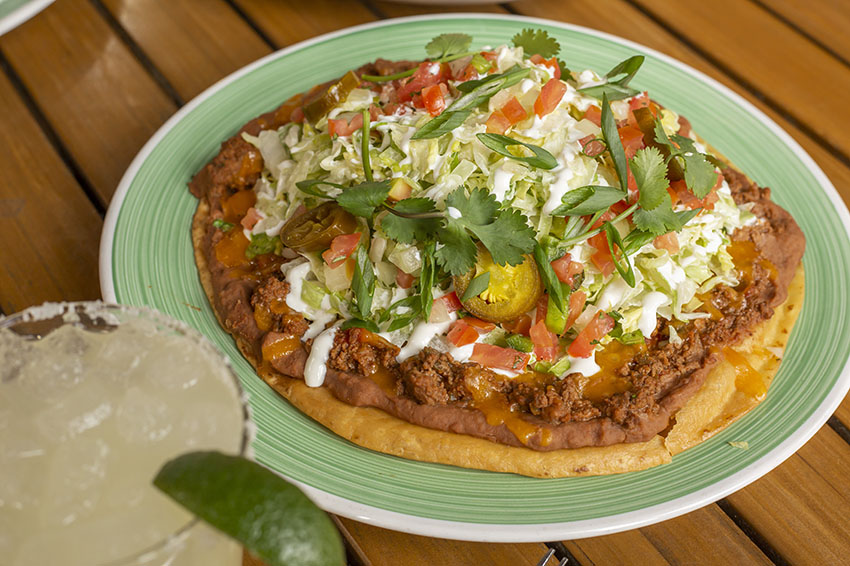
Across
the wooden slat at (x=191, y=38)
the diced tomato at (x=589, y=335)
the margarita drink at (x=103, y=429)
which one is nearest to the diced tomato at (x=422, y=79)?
the diced tomato at (x=589, y=335)

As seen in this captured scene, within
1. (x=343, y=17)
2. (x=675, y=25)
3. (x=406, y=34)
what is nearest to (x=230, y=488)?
(x=406, y=34)

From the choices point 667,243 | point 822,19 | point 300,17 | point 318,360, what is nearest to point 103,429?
point 318,360

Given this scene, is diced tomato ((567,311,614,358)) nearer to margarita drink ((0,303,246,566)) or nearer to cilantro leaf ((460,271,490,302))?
cilantro leaf ((460,271,490,302))

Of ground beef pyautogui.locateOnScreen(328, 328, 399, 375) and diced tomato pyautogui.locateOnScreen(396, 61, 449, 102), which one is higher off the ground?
diced tomato pyautogui.locateOnScreen(396, 61, 449, 102)

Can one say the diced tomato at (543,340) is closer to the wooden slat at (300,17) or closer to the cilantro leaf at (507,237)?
the cilantro leaf at (507,237)

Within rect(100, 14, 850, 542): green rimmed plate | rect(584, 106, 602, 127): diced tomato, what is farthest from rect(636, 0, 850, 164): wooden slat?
rect(584, 106, 602, 127): diced tomato

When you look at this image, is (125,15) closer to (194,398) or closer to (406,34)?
(406,34)
